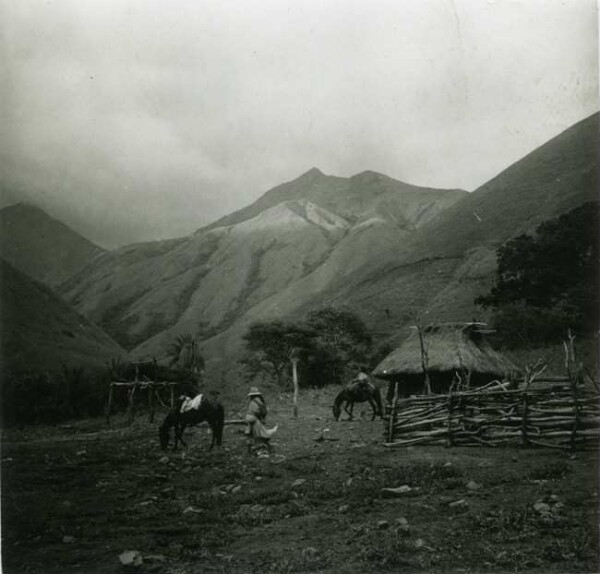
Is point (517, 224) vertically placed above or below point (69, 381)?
above

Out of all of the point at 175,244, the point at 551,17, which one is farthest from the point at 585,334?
the point at 175,244

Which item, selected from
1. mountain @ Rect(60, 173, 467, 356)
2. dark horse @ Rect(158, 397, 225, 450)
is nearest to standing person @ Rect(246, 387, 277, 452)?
dark horse @ Rect(158, 397, 225, 450)

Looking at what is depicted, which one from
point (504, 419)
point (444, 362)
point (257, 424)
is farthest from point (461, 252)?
point (257, 424)

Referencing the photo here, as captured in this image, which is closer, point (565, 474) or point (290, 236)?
point (565, 474)

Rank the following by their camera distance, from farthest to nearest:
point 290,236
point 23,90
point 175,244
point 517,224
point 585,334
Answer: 1. point 175,244
2. point 290,236
3. point 517,224
4. point 585,334
5. point 23,90

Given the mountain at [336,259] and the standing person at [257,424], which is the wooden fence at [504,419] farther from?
the mountain at [336,259]

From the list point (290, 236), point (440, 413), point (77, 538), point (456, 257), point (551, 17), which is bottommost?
point (77, 538)

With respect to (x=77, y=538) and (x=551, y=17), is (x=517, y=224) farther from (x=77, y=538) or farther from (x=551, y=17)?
(x=77, y=538)

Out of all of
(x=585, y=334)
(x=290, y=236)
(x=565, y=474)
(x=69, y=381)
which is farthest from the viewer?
(x=290, y=236)
